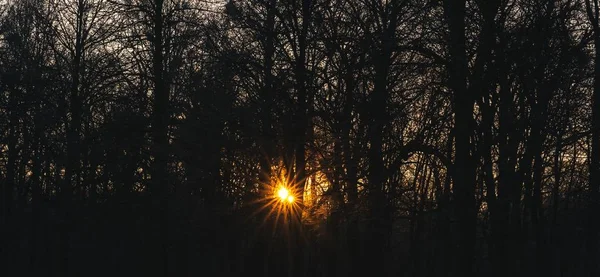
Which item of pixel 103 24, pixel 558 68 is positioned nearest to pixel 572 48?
pixel 558 68

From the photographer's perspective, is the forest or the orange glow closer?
the forest

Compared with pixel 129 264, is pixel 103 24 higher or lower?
higher

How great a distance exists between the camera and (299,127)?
54.1 ft

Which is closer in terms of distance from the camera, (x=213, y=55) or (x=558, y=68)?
(x=558, y=68)

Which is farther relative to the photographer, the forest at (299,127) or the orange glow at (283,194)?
the orange glow at (283,194)

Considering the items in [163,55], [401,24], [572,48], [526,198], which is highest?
[163,55]

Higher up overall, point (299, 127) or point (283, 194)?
point (299, 127)

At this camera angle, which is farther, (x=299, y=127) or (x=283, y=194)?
(x=283, y=194)

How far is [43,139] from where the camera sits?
25.2 metres

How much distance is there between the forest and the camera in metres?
14.4

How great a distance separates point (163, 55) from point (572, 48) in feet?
40.3

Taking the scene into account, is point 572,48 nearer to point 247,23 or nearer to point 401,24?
point 401,24

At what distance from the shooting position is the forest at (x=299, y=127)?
1441 cm

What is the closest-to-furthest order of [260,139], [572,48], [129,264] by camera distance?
[572,48], [260,139], [129,264]
